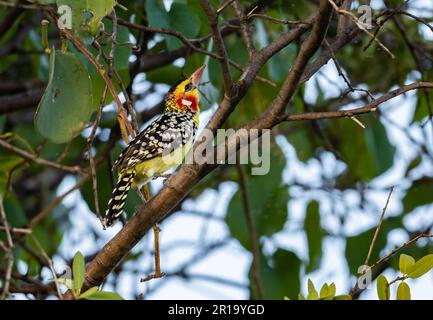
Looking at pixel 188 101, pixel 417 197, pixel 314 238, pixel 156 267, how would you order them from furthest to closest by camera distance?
pixel 417 197 → pixel 314 238 → pixel 188 101 → pixel 156 267

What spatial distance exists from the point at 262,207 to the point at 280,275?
1.19ft

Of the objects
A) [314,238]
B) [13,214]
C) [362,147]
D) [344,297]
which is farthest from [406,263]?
[362,147]

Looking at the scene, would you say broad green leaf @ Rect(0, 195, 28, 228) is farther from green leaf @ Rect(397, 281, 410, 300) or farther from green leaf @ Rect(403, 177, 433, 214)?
green leaf @ Rect(397, 281, 410, 300)

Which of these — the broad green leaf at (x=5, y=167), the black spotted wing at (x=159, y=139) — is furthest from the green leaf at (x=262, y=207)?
the broad green leaf at (x=5, y=167)

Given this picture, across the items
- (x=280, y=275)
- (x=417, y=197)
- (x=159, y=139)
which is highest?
(x=417, y=197)

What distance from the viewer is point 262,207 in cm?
469

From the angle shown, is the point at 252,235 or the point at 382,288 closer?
the point at 382,288

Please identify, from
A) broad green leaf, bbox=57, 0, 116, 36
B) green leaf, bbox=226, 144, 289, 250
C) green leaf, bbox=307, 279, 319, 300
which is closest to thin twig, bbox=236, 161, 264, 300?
green leaf, bbox=226, 144, 289, 250

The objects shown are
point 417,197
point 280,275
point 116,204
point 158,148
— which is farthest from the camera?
point 417,197

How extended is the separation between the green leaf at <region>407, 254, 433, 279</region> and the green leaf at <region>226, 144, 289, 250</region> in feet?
6.39

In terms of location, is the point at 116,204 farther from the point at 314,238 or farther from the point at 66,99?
the point at 314,238

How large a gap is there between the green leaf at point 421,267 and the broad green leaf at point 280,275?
1.79m

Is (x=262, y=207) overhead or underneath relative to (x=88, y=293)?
overhead
